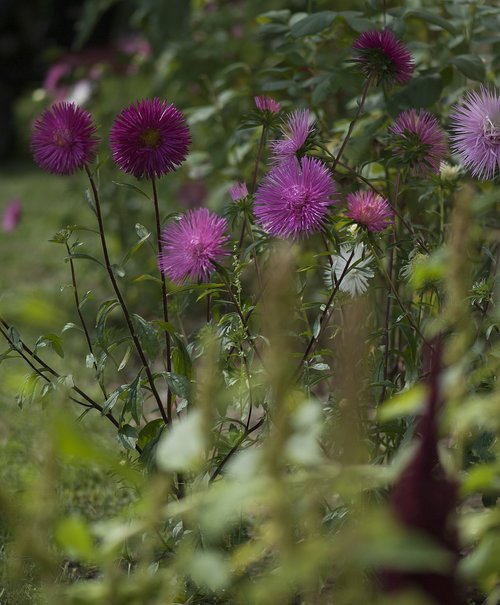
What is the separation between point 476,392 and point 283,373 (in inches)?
27.5

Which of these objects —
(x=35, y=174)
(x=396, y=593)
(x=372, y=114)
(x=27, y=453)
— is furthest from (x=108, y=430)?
(x=35, y=174)

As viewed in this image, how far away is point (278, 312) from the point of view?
626 millimetres

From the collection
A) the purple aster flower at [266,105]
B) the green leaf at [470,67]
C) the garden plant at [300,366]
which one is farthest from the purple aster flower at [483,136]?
the green leaf at [470,67]

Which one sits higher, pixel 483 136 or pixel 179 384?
pixel 483 136

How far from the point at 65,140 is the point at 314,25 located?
647 mm

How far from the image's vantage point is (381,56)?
4.59 ft

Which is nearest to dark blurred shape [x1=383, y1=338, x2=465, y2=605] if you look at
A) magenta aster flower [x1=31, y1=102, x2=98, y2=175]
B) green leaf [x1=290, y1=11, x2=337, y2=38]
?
magenta aster flower [x1=31, y1=102, x2=98, y2=175]

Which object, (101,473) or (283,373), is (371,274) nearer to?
(283,373)

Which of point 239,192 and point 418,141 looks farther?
point 239,192

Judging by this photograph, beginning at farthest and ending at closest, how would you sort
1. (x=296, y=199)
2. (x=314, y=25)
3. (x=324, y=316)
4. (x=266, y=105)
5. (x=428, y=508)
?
(x=314, y=25) → (x=266, y=105) → (x=324, y=316) → (x=296, y=199) → (x=428, y=508)

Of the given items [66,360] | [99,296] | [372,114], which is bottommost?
[372,114]

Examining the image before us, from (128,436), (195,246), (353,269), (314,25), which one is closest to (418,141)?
(353,269)

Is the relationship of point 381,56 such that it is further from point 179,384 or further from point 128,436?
point 128,436

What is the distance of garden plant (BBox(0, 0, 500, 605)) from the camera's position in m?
0.68
